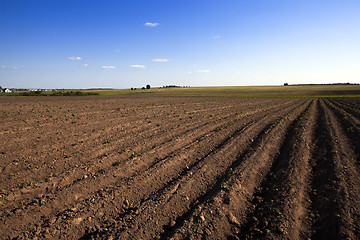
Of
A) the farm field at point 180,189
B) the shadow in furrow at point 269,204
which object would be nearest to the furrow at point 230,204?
the farm field at point 180,189

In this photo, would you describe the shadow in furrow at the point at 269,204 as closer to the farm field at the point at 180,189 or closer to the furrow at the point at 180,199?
the farm field at the point at 180,189

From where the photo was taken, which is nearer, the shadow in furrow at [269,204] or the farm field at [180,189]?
the shadow in furrow at [269,204]

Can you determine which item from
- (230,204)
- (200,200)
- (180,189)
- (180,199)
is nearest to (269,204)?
(230,204)

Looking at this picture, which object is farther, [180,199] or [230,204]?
[180,199]

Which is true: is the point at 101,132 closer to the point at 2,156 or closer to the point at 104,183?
Result: the point at 2,156

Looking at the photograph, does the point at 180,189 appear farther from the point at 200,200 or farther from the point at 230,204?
the point at 230,204

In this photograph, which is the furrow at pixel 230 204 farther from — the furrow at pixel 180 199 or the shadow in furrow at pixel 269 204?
the furrow at pixel 180 199

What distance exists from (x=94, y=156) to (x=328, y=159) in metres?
10.7

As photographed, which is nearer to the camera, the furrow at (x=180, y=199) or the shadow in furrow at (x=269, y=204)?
the shadow in furrow at (x=269, y=204)

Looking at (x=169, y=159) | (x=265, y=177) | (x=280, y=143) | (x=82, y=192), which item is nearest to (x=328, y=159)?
(x=280, y=143)

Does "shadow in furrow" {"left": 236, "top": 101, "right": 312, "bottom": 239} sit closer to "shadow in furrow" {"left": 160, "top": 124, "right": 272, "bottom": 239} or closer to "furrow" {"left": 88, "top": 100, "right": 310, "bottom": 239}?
"shadow in furrow" {"left": 160, "top": 124, "right": 272, "bottom": 239}

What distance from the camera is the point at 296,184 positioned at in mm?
6543

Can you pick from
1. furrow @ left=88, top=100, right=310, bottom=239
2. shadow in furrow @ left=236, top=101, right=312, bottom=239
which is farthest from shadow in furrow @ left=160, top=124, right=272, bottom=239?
shadow in furrow @ left=236, top=101, right=312, bottom=239

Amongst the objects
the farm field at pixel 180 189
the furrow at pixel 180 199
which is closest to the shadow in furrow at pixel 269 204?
the farm field at pixel 180 189
